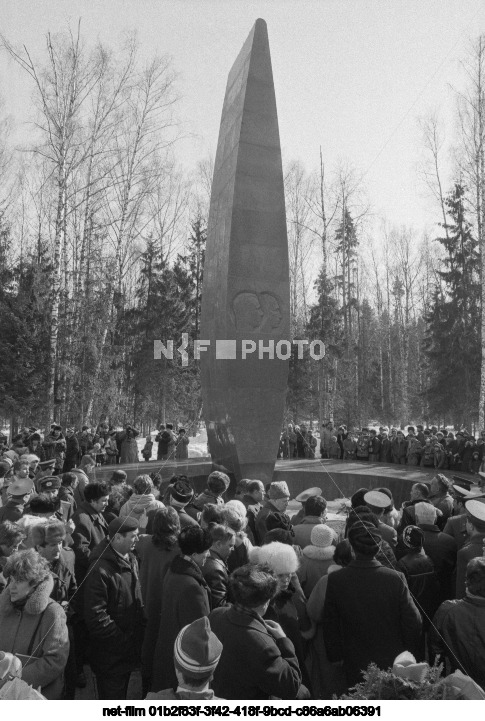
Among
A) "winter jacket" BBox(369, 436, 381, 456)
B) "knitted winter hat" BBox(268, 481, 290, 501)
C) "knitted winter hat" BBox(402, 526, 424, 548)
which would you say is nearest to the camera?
"knitted winter hat" BBox(402, 526, 424, 548)

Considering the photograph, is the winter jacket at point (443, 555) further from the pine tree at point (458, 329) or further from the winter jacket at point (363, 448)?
the pine tree at point (458, 329)

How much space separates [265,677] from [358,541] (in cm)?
102

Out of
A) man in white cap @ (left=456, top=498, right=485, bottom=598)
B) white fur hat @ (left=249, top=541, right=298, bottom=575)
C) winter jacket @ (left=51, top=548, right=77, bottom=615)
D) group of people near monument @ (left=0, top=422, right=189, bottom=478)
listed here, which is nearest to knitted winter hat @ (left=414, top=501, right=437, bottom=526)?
man in white cap @ (left=456, top=498, right=485, bottom=598)

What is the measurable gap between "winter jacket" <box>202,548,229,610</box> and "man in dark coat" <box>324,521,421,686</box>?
0.66 m

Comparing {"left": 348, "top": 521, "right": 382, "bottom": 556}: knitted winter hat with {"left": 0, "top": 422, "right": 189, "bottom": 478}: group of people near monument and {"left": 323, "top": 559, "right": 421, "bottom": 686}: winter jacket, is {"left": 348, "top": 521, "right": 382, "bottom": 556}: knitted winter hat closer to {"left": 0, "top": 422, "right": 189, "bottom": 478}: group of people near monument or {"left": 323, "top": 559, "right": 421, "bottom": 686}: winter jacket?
{"left": 323, "top": 559, "right": 421, "bottom": 686}: winter jacket

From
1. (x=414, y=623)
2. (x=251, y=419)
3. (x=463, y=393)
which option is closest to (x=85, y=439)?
(x=251, y=419)

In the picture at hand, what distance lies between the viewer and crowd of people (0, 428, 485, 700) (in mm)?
2367

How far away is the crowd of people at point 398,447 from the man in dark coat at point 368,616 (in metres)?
10.1

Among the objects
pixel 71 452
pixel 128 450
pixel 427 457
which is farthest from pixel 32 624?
pixel 427 457

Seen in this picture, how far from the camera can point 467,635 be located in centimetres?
277

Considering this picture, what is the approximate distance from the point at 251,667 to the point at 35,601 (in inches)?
44.5

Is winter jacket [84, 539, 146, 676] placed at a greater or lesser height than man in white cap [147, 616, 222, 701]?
lesser

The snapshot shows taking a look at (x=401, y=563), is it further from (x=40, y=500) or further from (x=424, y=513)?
(x=40, y=500)
